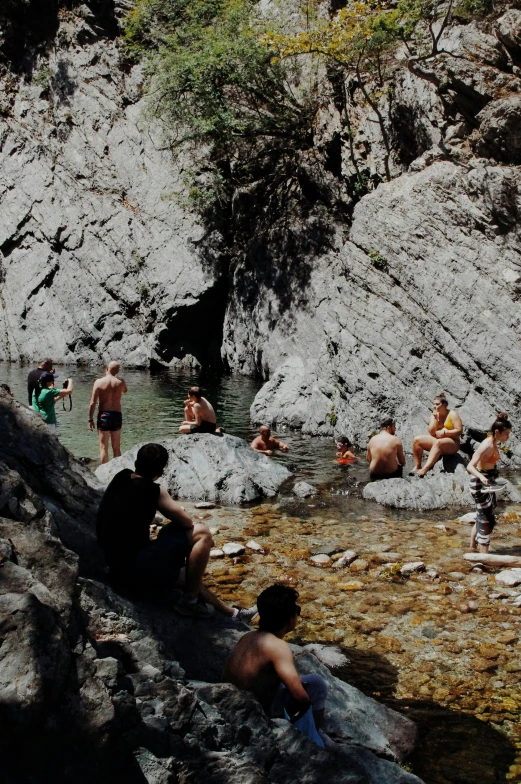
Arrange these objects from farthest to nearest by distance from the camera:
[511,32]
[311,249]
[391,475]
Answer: [311,249] < [511,32] < [391,475]

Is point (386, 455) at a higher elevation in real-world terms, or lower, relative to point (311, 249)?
lower

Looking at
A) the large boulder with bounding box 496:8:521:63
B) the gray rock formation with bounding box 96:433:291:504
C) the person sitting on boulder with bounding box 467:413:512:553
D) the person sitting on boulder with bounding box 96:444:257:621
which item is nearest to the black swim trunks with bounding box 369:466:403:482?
the gray rock formation with bounding box 96:433:291:504

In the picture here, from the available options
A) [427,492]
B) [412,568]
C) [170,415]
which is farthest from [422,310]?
[412,568]

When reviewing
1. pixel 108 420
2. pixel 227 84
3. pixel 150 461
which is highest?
pixel 227 84

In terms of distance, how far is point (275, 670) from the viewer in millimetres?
5172

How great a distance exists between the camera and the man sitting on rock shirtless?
46.9 feet

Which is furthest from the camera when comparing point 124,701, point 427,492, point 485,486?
point 427,492

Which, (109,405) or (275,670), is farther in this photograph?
(109,405)

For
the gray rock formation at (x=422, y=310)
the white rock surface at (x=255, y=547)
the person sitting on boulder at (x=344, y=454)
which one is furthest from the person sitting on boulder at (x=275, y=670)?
the gray rock formation at (x=422, y=310)

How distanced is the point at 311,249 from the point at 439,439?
17253mm

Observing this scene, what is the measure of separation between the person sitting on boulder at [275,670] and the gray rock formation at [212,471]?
8015mm

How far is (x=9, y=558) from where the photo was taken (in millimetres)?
4250

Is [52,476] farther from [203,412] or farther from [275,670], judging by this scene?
[203,412]

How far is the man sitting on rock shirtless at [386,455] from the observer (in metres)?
14.3
